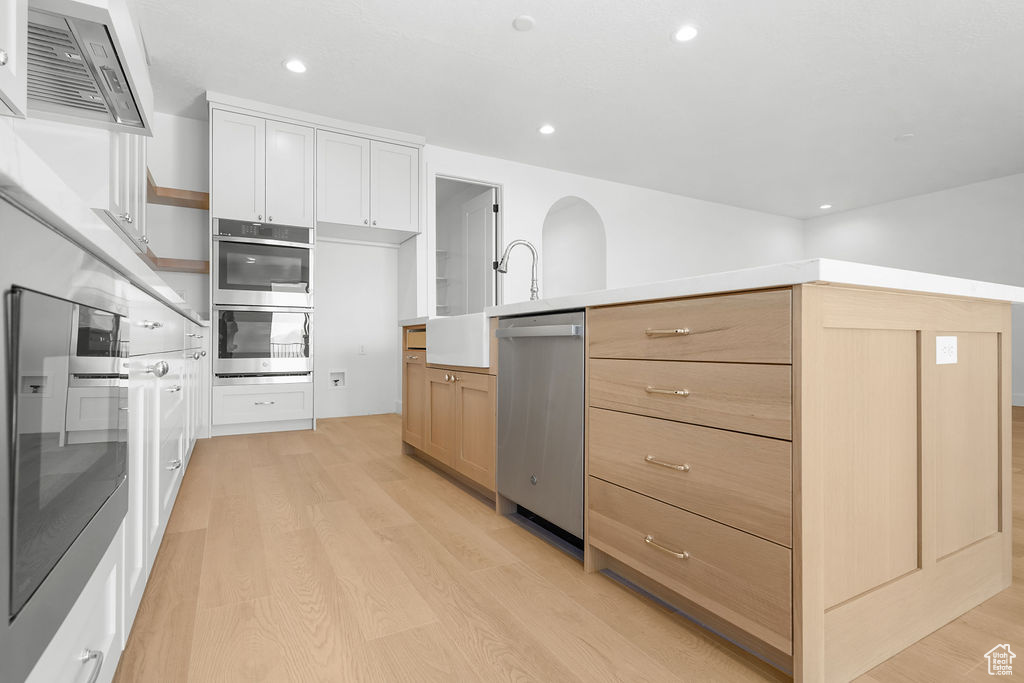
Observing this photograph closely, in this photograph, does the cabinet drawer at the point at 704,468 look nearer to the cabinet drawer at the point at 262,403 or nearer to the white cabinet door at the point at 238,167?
the cabinet drawer at the point at 262,403

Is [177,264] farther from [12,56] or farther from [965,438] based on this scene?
[965,438]

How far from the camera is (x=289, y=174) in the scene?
395cm

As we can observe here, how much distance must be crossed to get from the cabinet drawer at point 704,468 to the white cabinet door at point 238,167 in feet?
11.3

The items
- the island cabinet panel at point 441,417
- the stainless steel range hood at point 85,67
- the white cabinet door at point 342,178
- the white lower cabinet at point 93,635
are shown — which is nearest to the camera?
the white lower cabinet at point 93,635

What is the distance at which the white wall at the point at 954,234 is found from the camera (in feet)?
18.3

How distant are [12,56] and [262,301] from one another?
3056 millimetres

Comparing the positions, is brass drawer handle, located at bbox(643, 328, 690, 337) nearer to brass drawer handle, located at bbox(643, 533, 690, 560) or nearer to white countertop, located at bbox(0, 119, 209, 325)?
brass drawer handle, located at bbox(643, 533, 690, 560)

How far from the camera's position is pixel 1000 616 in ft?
4.08

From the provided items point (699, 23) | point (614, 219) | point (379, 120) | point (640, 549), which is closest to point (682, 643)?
point (640, 549)

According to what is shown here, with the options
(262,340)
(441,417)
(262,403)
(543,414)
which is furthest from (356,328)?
(543,414)

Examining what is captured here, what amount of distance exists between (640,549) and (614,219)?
515 cm

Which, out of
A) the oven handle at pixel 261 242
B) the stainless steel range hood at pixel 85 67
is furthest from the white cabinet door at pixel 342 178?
the stainless steel range hood at pixel 85 67

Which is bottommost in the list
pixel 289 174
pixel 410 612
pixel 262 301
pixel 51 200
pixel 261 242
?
pixel 410 612

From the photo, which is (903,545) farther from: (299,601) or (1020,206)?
(1020,206)
